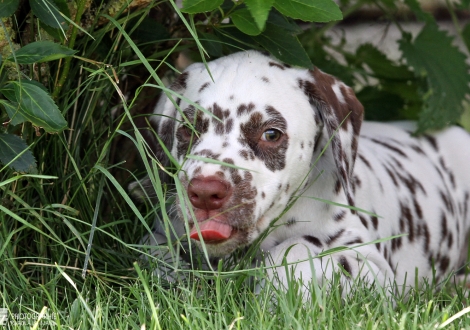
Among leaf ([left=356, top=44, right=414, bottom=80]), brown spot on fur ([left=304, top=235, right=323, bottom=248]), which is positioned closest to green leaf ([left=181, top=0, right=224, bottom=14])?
brown spot on fur ([left=304, top=235, right=323, bottom=248])

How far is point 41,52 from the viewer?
8.85ft

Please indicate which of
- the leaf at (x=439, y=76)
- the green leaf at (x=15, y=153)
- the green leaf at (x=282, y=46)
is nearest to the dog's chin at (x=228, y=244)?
the green leaf at (x=15, y=153)

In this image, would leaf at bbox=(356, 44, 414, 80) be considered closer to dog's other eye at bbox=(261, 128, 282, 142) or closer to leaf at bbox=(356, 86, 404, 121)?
leaf at bbox=(356, 86, 404, 121)

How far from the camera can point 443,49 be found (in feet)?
14.9

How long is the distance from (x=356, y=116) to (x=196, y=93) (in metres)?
0.77

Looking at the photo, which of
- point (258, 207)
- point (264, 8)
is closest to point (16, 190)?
point (258, 207)

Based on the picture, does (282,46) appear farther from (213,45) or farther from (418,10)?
(418,10)

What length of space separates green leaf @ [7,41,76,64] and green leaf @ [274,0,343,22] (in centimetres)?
81

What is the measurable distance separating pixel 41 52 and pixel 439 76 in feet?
8.61

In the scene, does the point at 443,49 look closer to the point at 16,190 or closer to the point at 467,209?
the point at 467,209

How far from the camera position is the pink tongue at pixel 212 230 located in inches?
115

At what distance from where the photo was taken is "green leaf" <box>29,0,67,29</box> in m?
2.81

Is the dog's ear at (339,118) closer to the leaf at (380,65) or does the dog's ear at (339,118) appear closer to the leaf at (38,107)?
the leaf at (38,107)

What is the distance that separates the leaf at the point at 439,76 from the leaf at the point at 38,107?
2507mm
